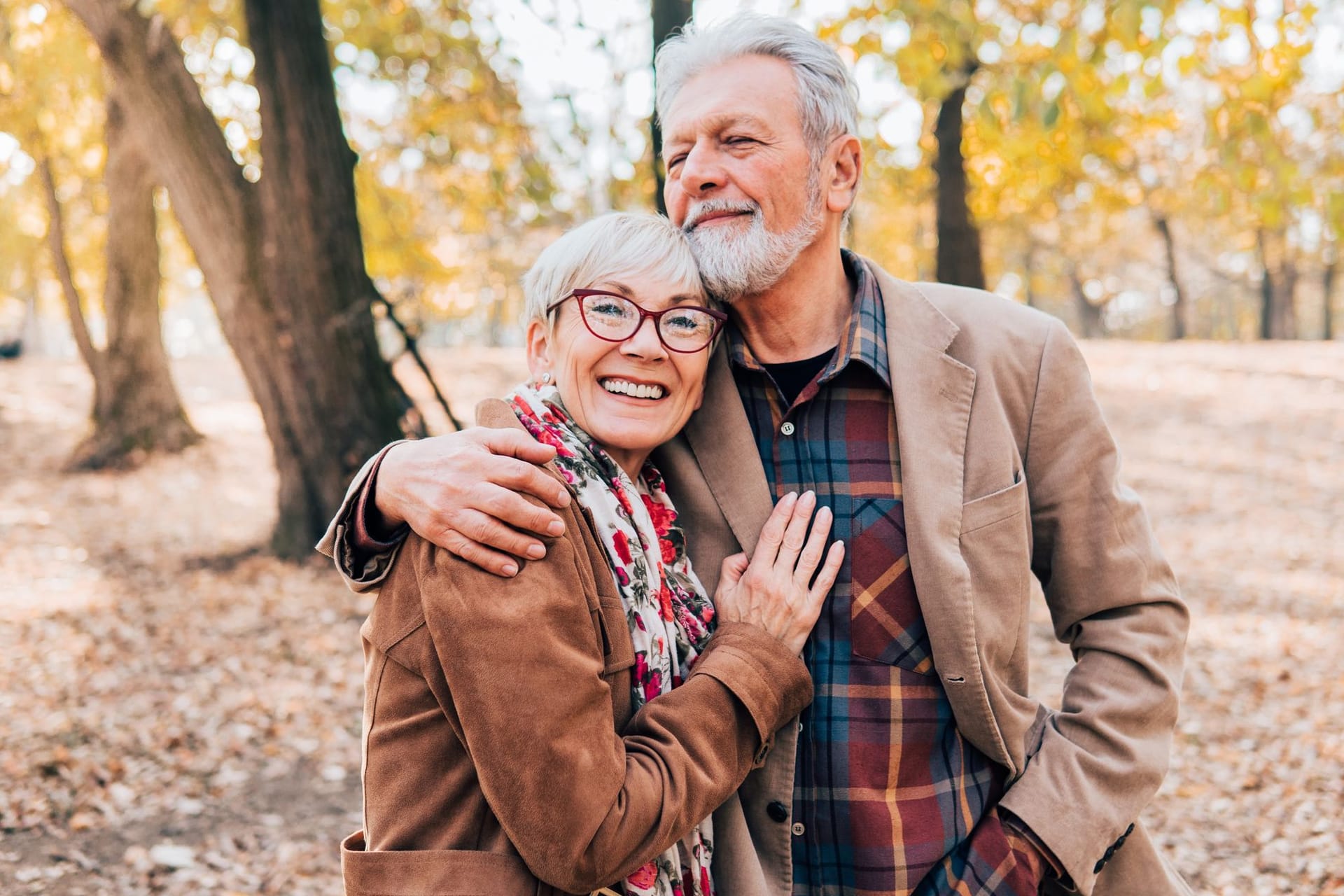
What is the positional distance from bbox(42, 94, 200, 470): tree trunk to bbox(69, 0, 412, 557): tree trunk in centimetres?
586

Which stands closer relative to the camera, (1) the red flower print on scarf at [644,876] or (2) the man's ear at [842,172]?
(1) the red flower print on scarf at [644,876]

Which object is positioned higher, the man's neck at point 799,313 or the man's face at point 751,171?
the man's face at point 751,171

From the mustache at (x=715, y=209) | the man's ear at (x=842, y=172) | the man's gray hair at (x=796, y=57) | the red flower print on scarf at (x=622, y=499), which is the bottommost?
the red flower print on scarf at (x=622, y=499)

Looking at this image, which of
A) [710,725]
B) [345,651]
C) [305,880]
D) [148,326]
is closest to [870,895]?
[710,725]

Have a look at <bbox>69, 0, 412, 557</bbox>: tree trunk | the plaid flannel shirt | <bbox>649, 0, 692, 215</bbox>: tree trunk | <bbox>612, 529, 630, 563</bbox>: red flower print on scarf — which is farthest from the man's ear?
<bbox>69, 0, 412, 557</bbox>: tree trunk

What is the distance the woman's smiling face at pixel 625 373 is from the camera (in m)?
1.98

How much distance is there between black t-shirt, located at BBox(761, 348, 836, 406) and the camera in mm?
2359

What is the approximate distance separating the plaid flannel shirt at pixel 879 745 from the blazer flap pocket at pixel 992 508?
0.14m

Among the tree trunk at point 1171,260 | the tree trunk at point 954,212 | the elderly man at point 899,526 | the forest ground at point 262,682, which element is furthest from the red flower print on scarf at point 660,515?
the tree trunk at point 1171,260

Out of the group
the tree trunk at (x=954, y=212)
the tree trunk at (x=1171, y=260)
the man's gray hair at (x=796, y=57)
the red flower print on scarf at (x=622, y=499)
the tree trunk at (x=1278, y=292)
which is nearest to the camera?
the red flower print on scarf at (x=622, y=499)

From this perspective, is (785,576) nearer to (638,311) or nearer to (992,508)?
(992,508)

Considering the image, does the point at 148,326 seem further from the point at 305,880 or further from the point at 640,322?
the point at 640,322

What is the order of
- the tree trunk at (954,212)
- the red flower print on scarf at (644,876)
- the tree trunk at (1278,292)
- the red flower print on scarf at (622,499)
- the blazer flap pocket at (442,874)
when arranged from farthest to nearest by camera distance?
the tree trunk at (1278,292) < the tree trunk at (954,212) < the red flower print on scarf at (622,499) < the red flower print on scarf at (644,876) < the blazer flap pocket at (442,874)

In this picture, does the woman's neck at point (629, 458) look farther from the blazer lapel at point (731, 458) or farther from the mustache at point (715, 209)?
the mustache at point (715, 209)
